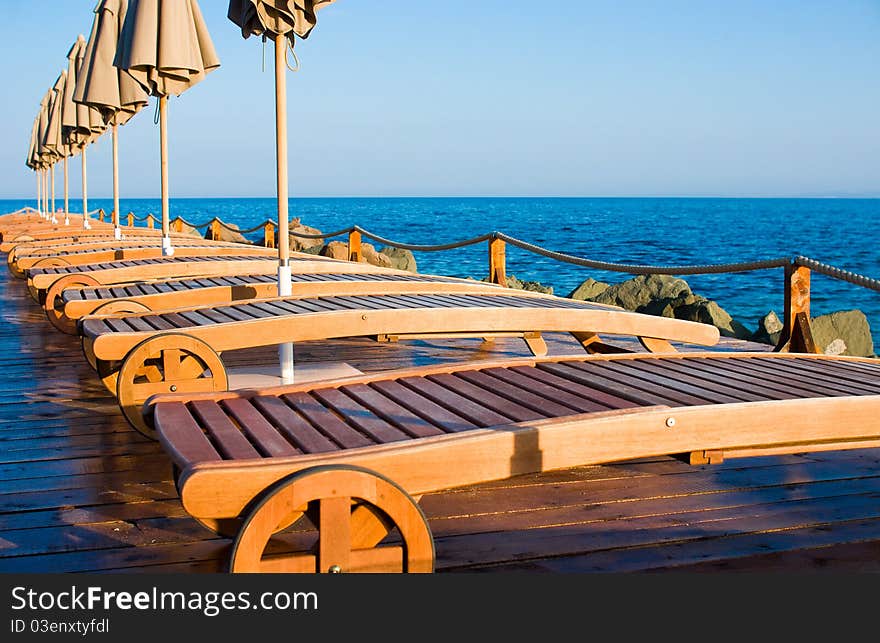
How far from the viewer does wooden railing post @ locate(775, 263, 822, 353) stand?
197 inches

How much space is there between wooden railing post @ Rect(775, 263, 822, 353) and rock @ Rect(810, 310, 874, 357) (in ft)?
22.2

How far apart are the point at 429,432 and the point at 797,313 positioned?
335 centimetres

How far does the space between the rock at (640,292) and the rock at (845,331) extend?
3.33m

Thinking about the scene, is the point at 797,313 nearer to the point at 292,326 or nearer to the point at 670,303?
the point at 292,326

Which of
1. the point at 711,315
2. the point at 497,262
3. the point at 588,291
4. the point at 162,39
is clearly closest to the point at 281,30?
the point at 162,39

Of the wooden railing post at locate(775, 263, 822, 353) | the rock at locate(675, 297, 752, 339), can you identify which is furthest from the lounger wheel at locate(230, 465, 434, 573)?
the rock at locate(675, 297, 752, 339)

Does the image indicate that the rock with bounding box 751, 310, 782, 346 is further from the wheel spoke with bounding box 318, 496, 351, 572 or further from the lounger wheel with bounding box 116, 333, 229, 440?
the wheel spoke with bounding box 318, 496, 351, 572

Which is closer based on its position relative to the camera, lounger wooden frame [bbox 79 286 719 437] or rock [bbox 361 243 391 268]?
lounger wooden frame [bbox 79 286 719 437]

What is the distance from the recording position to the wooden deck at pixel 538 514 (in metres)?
2.43

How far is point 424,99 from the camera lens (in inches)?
1335

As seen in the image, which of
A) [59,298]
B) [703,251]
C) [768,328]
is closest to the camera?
[59,298]

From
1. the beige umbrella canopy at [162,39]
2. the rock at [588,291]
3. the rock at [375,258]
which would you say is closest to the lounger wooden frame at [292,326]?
the beige umbrella canopy at [162,39]

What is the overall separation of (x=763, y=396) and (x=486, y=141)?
48691 millimetres

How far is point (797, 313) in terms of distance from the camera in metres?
5.03
